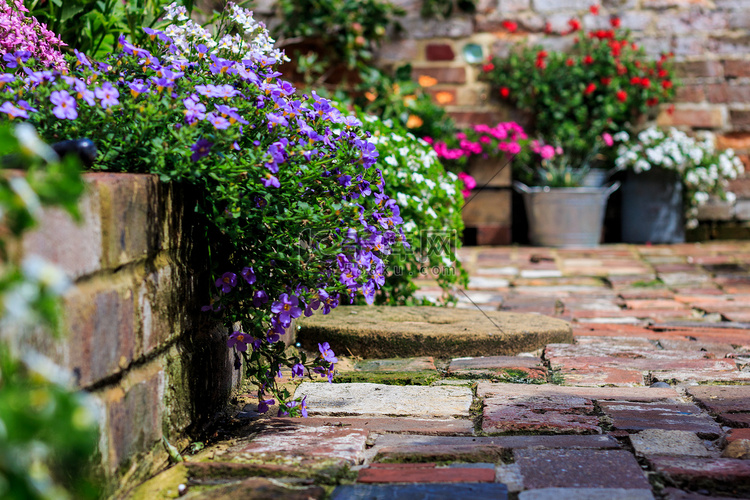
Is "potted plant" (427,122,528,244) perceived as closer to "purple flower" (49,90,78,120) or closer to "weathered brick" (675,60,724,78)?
"weathered brick" (675,60,724,78)

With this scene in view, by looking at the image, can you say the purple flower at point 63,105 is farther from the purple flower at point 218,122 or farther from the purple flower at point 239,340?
the purple flower at point 239,340

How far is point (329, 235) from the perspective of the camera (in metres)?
1.78

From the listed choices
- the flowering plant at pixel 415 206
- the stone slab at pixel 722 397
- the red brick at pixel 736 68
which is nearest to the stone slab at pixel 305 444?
the stone slab at pixel 722 397

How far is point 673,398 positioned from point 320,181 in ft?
3.53

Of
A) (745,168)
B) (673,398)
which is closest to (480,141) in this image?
(745,168)

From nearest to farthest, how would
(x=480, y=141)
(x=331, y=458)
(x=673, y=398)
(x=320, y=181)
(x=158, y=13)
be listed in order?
(x=331, y=458), (x=320, y=181), (x=673, y=398), (x=158, y=13), (x=480, y=141)

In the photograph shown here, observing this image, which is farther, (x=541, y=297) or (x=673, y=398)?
(x=541, y=297)

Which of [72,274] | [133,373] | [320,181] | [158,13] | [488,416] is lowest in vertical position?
[488,416]

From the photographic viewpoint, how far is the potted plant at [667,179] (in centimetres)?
588

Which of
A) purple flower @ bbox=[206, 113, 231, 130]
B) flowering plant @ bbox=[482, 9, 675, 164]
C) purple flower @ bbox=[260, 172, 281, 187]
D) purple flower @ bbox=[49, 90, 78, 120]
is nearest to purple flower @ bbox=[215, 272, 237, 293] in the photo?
purple flower @ bbox=[260, 172, 281, 187]

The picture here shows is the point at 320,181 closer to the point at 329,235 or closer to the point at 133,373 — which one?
the point at 329,235

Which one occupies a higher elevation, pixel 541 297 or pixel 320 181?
pixel 320 181

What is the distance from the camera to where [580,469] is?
4.47 feet

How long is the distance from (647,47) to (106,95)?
231 inches
